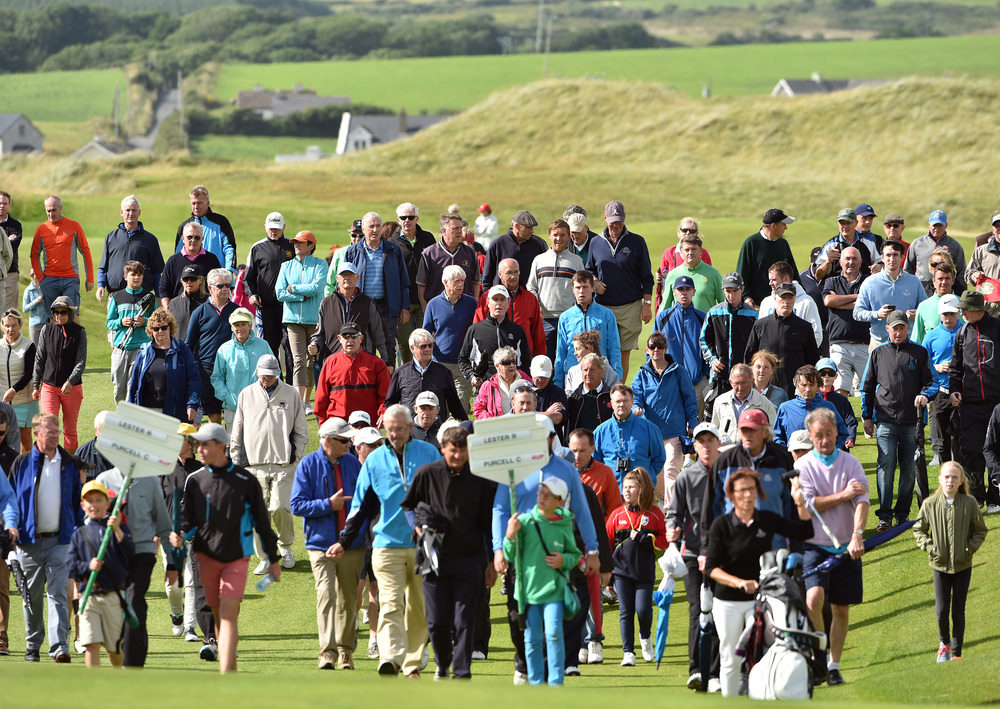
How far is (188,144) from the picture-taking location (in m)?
124

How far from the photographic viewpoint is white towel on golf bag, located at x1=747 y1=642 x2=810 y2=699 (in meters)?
9.20

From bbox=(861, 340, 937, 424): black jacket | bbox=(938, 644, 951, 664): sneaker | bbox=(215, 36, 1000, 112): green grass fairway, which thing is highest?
bbox=(215, 36, 1000, 112): green grass fairway

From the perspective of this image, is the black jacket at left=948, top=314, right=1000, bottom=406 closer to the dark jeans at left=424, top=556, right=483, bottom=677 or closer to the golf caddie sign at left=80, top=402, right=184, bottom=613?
the dark jeans at left=424, top=556, right=483, bottom=677

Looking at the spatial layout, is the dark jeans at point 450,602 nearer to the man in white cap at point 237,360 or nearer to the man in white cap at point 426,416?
the man in white cap at point 426,416

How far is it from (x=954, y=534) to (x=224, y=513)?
19.6 feet

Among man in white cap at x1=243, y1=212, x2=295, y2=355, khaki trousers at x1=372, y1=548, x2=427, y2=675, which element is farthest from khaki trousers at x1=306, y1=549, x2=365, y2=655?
man in white cap at x1=243, y1=212, x2=295, y2=355

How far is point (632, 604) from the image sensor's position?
1238 cm

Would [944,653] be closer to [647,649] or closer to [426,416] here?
[647,649]

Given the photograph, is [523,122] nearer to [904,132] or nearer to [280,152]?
[904,132]

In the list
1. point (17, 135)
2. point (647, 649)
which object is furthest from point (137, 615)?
point (17, 135)

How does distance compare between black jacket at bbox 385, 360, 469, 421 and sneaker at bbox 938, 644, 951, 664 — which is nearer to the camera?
sneaker at bbox 938, 644, 951, 664

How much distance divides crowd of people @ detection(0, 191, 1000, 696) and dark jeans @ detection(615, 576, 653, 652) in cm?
3

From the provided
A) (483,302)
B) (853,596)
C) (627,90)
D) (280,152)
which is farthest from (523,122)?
(853,596)

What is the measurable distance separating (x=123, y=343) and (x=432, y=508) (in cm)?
714
